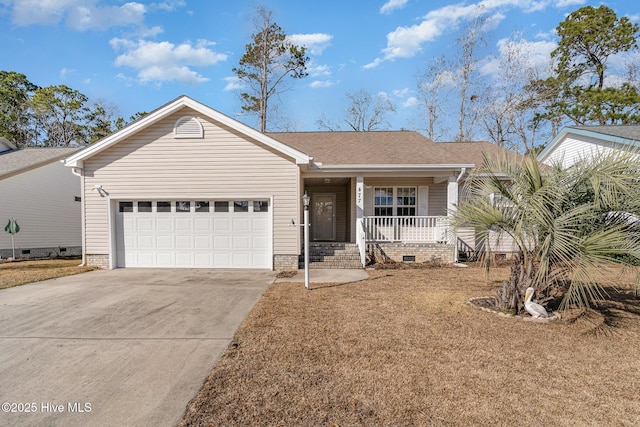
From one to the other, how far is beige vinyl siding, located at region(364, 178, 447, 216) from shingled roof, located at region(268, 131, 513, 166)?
104 centimetres

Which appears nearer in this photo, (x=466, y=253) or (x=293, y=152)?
(x=293, y=152)

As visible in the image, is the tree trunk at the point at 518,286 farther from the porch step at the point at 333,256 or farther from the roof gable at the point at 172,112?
the roof gable at the point at 172,112

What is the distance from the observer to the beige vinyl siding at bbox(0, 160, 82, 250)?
12.9 meters

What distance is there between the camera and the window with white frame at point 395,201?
11672 mm

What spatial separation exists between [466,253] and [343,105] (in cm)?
1888

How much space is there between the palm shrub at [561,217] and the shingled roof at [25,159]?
56.9ft

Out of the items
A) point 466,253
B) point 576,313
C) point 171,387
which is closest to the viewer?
point 171,387

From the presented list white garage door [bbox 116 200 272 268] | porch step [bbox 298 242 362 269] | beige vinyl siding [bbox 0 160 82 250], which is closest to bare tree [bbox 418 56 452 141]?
porch step [bbox 298 242 362 269]

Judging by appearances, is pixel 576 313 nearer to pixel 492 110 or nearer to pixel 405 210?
pixel 405 210

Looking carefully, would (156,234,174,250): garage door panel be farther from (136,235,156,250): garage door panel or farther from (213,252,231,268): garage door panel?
(213,252,231,268): garage door panel

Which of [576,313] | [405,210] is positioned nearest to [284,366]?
[576,313]

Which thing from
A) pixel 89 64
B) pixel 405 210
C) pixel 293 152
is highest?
pixel 89 64

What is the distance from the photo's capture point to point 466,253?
11.1 metres

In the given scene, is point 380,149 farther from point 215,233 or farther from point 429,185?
point 215,233
